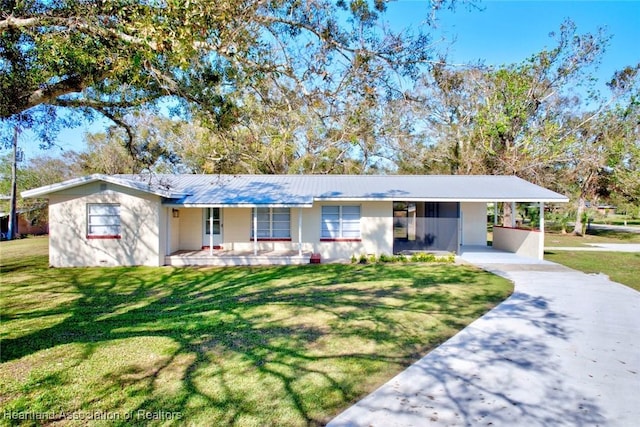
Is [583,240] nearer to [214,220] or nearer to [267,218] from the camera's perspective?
[267,218]

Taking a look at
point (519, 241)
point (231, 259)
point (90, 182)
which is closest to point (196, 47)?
point (231, 259)

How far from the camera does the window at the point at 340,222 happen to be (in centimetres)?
1448

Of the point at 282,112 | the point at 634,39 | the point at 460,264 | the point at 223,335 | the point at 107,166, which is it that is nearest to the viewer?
the point at 223,335

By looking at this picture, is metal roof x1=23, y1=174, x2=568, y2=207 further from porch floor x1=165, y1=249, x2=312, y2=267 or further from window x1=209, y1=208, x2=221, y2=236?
porch floor x1=165, y1=249, x2=312, y2=267

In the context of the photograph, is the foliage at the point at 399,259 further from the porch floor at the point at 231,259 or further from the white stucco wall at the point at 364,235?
the porch floor at the point at 231,259

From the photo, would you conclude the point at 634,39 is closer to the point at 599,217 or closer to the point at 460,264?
the point at 460,264

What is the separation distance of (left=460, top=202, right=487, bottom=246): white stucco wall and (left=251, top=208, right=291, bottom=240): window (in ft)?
27.5

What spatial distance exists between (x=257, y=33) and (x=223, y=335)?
15.0 feet

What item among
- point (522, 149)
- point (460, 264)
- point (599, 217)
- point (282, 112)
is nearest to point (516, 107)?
point (522, 149)

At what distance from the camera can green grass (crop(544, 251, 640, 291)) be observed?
1056 cm

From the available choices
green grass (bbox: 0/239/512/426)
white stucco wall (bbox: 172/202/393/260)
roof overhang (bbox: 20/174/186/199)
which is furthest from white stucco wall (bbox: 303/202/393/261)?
roof overhang (bbox: 20/174/186/199)

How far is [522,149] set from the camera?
75.2 ft

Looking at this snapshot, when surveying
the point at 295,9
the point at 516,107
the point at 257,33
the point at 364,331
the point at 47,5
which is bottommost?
the point at 364,331

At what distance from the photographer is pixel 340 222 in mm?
14531
